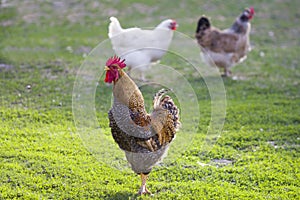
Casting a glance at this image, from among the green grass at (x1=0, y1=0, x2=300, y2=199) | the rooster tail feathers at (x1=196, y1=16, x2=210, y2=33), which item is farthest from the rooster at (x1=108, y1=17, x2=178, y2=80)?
the rooster tail feathers at (x1=196, y1=16, x2=210, y2=33)

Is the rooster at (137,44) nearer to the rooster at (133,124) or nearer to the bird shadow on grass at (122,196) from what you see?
the rooster at (133,124)

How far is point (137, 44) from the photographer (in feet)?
32.4

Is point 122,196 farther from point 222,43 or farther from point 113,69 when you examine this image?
point 222,43

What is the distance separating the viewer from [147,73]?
11414mm

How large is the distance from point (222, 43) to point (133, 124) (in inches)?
245

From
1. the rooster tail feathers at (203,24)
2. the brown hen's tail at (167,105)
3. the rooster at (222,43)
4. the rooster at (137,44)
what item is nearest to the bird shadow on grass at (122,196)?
the brown hen's tail at (167,105)

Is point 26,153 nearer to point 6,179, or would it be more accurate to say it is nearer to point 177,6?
point 6,179

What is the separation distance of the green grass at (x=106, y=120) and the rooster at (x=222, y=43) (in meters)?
0.72

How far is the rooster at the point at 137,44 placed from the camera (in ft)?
32.2

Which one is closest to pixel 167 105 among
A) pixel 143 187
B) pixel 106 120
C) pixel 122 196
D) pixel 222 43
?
pixel 143 187

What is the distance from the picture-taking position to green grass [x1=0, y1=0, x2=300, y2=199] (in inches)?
244

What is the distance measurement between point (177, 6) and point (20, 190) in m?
12.6

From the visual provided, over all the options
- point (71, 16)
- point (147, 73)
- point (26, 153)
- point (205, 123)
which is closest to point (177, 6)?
point (71, 16)

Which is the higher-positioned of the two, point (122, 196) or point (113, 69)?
point (113, 69)
